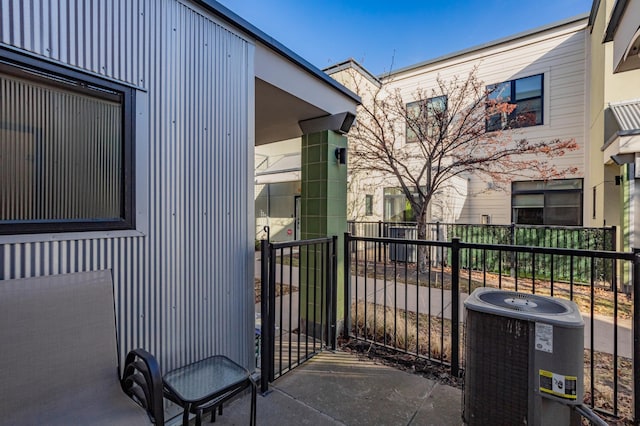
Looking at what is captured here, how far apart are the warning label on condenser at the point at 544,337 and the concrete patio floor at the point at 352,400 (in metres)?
0.91

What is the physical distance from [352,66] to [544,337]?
26.5ft

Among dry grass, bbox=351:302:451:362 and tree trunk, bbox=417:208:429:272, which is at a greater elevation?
tree trunk, bbox=417:208:429:272

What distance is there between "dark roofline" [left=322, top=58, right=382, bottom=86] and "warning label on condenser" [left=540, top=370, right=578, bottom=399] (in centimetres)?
789

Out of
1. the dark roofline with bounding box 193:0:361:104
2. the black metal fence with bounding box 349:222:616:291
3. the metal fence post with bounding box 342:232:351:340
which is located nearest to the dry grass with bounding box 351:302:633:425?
the metal fence post with bounding box 342:232:351:340

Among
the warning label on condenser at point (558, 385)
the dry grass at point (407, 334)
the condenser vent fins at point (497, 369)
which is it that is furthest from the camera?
the dry grass at point (407, 334)

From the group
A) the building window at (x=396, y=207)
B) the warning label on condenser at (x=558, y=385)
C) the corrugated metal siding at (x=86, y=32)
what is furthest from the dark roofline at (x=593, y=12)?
the corrugated metal siding at (x=86, y=32)

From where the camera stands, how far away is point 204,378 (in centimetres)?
188

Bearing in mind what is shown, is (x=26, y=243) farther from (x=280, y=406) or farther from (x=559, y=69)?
(x=559, y=69)

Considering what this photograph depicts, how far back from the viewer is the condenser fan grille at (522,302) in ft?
5.87

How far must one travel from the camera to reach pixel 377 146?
22.6 feet

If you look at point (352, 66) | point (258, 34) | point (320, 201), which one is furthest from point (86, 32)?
point (352, 66)

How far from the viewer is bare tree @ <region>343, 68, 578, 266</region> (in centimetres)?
649

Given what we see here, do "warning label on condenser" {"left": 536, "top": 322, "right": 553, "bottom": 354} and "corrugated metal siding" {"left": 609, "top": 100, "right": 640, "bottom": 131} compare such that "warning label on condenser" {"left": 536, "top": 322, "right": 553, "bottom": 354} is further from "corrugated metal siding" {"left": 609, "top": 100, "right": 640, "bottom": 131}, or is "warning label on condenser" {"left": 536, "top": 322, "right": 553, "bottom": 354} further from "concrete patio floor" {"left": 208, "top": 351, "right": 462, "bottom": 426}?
"corrugated metal siding" {"left": 609, "top": 100, "right": 640, "bottom": 131}

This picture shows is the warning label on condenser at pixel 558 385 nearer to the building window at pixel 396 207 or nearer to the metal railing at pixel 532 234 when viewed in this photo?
the metal railing at pixel 532 234
